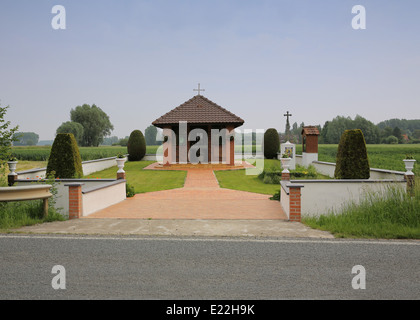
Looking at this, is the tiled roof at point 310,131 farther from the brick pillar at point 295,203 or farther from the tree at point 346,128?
the tree at point 346,128

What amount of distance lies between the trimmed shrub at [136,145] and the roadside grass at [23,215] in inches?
928

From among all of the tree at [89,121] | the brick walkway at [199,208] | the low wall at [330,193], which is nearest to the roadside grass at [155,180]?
the brick walkway at [199,208]

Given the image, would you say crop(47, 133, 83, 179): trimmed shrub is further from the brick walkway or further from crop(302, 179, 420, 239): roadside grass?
crop(302, 179, 420, 239): roadside grass

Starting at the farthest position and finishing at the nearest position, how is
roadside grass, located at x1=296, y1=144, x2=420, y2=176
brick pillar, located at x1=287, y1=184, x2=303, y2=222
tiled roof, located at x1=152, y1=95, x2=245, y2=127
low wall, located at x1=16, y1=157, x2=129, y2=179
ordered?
1. tiled roof, located at x1=152, y1=95, x2=245, y2=127
2. roadside grass, located at x1=296, y1=144, x2=420, y2=176
3. low wall, located at x1=16, y1=157, x2=129, y2=179
4. brick pillar, located at x1=287, y1=184, x2=303, y2=222

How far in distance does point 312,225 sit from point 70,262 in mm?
5550

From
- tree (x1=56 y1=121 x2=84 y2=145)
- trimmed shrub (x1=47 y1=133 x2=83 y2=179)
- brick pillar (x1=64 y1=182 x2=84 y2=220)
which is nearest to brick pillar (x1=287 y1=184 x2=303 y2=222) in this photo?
brick pillar (x1=64 y1=182 x2=84 y2=220)

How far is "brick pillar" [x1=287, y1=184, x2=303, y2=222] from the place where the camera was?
8.56 m

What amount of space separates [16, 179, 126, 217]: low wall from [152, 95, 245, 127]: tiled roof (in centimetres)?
1478

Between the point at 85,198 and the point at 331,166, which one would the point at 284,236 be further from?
the point at 331,166

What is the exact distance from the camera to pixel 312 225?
308 inches

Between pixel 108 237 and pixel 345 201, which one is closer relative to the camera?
pixel 108 237

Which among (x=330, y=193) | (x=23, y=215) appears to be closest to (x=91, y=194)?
(x=23, y=215)

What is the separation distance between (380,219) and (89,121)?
88.4 meters
